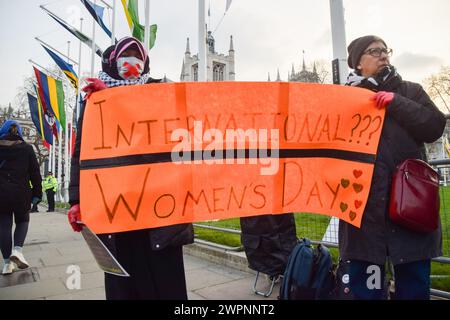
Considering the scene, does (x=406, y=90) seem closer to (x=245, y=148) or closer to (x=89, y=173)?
(x=245, y=148)

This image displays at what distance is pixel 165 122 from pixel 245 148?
1.82 feet

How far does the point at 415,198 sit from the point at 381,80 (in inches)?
31.4

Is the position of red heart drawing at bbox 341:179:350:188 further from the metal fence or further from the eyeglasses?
the metal fence

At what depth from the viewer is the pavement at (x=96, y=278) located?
375cm

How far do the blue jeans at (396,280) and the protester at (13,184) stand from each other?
4.31 m

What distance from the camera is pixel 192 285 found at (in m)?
4.04

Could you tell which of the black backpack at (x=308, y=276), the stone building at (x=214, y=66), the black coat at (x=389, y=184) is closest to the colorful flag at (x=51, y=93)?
the black backpack at (x=308, y=276)

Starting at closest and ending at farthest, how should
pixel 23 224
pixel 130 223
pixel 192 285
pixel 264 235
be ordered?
pixel 130 223, pixel 264 235, pixel 192 285, pixel 23 224

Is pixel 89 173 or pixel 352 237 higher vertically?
pixel 89 173

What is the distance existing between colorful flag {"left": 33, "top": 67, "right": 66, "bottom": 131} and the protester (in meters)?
12.5

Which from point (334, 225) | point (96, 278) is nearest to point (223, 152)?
point (334, 225)

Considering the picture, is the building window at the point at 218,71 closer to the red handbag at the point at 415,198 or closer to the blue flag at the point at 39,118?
the blue flag at the point at 39,118

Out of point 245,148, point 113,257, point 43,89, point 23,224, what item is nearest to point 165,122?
point 245,148

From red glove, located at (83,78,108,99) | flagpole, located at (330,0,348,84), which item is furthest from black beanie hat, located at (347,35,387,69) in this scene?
red glove, located at (83,78,108,99)
